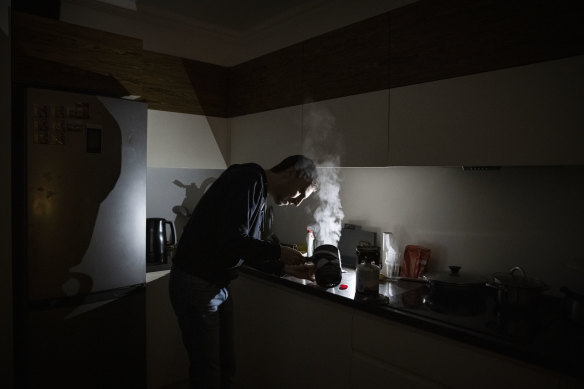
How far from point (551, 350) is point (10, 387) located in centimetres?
251

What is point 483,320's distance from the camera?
1.60 meters

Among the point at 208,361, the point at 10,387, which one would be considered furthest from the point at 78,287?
the point at 208,361

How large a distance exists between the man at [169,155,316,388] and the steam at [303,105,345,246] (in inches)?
6.6

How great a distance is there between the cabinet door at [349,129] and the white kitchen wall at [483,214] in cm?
40

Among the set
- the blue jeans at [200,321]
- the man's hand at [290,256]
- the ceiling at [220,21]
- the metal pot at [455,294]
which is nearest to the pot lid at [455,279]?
the metal pot at [455,294]

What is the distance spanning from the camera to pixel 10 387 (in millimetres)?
2084

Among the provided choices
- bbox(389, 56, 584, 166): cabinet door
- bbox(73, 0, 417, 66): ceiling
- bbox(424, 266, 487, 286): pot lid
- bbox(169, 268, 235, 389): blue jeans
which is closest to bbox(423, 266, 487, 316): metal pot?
bbox(424, 266, 487, 286): pot lid

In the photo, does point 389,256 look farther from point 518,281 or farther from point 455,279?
point 518,281

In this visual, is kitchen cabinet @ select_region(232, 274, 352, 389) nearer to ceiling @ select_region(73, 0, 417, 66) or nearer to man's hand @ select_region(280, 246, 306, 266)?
man's hand @ select_region(280, 246, 306, 266)

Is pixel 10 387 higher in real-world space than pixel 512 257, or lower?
lower

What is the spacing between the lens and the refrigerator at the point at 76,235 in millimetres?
2078

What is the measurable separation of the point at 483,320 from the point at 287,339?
1.05 meters

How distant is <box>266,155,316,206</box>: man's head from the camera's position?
7.02 feet

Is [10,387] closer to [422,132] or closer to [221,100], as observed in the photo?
[221,100]
